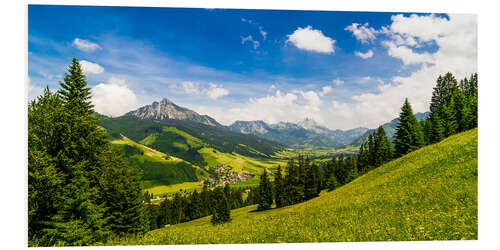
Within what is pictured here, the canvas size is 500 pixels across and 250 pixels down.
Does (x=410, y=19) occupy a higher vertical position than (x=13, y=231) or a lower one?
higher

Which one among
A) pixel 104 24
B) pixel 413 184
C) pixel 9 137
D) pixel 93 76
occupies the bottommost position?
pixel 413 184

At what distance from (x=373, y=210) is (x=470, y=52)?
1198cm

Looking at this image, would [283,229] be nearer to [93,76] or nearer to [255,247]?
[255,247]

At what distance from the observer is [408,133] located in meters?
37.6

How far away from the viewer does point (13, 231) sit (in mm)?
10234

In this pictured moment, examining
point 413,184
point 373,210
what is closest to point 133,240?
point 373,210

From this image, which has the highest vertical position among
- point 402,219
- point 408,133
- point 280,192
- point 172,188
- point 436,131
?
point 436,131

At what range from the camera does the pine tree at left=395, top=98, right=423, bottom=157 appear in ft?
122

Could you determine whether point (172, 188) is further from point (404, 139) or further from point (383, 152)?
point (404, 139)

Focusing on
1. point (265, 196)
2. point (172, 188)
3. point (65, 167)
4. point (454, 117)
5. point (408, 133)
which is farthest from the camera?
point (172, 188)

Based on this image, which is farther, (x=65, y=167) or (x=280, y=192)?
(x=280, y=192)

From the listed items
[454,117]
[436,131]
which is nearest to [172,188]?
[436,131]

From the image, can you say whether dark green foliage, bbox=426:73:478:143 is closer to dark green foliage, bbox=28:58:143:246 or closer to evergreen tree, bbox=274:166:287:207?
evergreen tree, bbox=274:166:287:207

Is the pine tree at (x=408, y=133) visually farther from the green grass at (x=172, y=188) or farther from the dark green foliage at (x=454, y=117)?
the green grass at (x=172, y=188)
